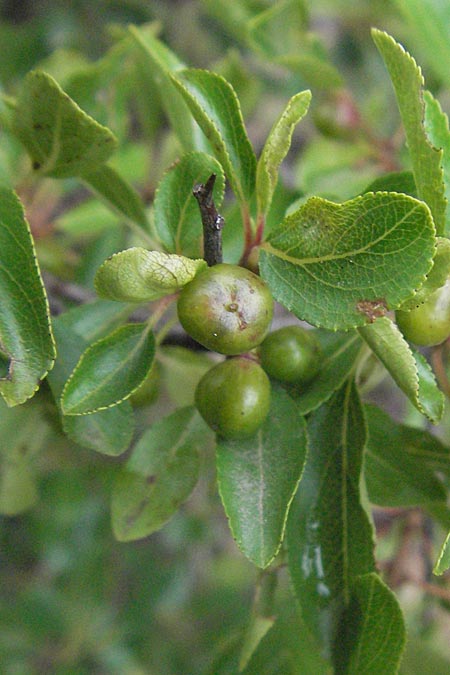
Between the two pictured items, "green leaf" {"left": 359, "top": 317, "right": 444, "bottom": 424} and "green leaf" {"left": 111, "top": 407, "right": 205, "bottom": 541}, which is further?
"green leaf" {"left": 111, "top": 407, "right": 205, "bottom": 541}

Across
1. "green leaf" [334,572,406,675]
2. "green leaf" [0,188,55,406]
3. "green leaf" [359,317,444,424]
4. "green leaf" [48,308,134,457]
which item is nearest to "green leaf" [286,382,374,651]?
"green leaf" [334,572,406,675]

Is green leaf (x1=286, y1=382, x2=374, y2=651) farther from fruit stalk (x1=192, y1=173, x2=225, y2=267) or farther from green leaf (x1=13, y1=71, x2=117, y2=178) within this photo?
green leaf (x1=13, y1=71, x2=117, y2=178)

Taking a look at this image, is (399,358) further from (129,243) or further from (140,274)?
(129,243)

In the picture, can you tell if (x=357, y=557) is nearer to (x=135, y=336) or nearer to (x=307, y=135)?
(x=135, y=336)

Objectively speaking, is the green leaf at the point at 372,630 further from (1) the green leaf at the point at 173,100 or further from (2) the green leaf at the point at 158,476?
(1) the green leaf at the point at 173,100

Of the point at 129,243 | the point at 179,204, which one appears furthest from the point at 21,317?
the point at 129,243

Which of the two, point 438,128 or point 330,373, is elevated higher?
point 438,128
